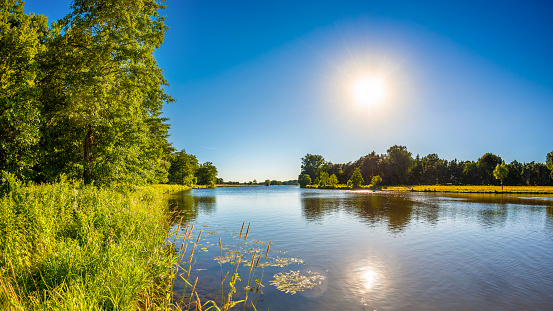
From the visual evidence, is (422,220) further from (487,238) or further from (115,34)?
(115,34)

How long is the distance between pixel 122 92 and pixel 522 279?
89.6 feet

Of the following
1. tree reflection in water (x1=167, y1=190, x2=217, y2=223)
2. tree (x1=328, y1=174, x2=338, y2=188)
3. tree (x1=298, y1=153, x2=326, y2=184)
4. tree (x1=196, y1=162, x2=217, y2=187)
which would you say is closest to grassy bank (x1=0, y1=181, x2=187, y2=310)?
tree reflection in water (x1=167, y1=190, x2=217, y2=223)

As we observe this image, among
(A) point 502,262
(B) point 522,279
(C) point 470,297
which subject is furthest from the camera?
(A) point 502,262

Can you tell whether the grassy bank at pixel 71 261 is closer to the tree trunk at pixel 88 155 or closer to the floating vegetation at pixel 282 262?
the floating vegetation at pixel 282 262

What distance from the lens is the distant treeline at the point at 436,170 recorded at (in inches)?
4500

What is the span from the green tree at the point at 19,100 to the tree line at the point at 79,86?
0.06 metres

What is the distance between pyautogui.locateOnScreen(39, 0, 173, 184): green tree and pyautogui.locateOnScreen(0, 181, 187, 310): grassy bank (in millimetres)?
9262

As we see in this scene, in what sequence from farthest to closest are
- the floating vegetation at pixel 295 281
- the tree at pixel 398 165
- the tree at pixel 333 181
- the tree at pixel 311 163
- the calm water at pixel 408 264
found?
the tree at pixel 311 163 → the tree at pixel 398 165 → the tree at pixel 333 181 → the floating vegetation at pixel 295 281 → the calm water at pixel 408 264

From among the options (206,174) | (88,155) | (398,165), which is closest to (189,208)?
(88,155)

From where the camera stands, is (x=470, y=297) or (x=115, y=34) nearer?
(x=470, y=297)

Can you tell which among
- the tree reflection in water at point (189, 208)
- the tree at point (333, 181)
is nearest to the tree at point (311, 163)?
the tree at point (333, 181)

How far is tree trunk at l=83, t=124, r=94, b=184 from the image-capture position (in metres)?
20.3

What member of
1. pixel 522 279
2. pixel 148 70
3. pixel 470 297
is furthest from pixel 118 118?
pixel 522 279

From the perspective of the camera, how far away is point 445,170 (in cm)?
13862
